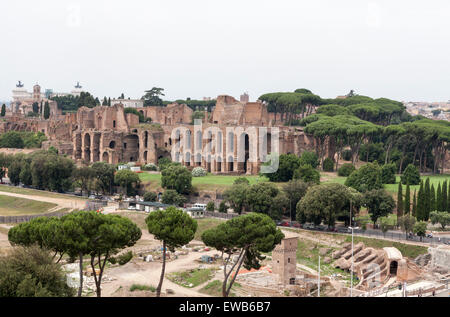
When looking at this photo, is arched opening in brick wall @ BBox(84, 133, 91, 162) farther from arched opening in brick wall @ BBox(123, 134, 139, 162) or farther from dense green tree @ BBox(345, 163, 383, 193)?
dense green tree @ BBox(345, 163, 383, 193)

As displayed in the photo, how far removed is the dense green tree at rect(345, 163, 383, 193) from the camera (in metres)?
55.2

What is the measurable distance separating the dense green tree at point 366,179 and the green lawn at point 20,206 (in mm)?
30194

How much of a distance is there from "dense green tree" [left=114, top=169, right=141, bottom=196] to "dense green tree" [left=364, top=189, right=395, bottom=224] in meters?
28.3

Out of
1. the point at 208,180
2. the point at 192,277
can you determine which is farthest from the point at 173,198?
the point at 192,277

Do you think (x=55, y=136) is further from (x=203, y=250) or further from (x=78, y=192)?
(x=203, y=250)

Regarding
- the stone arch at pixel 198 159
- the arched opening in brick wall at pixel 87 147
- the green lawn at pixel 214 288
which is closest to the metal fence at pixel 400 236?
the green lawn at pixel 214 288

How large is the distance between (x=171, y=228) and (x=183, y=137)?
4754cm

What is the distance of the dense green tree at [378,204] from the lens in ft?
160

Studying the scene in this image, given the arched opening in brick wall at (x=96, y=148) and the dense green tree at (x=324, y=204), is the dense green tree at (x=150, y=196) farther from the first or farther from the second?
the arched opening in brick wall at (x=96, y=148)

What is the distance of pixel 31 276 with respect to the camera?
1069 inches

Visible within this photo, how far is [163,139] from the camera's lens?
84812mm
